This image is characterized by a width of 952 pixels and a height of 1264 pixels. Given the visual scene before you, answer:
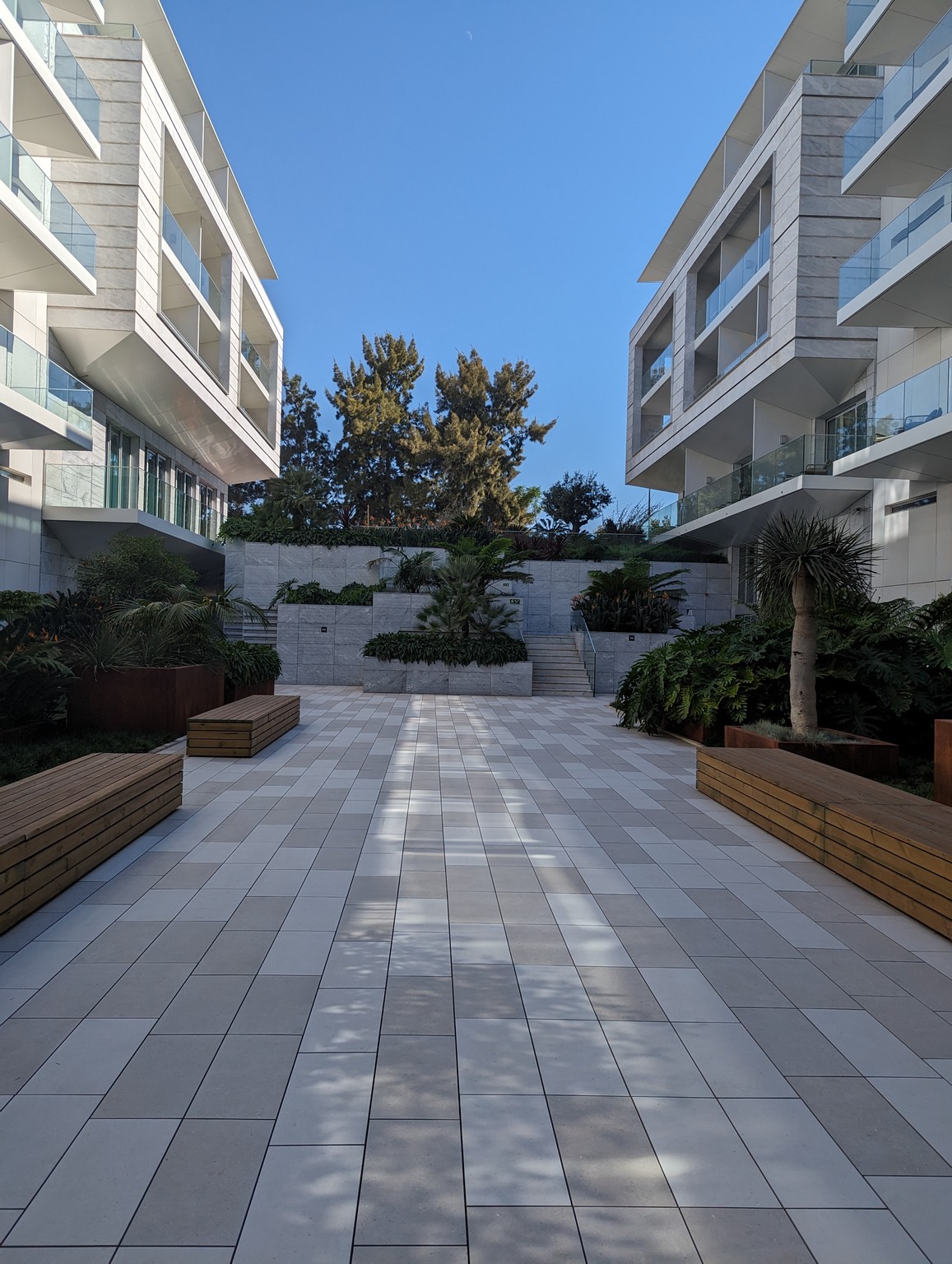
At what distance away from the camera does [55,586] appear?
20641 mm

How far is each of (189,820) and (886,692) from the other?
26.4ft

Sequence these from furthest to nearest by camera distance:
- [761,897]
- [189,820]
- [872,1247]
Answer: [189,820] < [761,897] < [872,1247]

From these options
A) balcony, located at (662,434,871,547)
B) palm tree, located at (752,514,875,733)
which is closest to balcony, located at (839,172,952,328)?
balcony, located at (662,434,871,547)

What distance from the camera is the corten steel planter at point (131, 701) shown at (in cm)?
1059

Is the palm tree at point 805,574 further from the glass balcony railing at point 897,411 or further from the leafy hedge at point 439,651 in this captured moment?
the leafy hedge at point 439,651

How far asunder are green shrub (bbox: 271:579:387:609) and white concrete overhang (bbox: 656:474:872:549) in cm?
1059

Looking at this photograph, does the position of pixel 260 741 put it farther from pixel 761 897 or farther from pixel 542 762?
pixel 761 897

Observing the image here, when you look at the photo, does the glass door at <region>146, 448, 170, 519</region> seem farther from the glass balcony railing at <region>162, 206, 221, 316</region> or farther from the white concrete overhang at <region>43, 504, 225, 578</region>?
the glass balcony railing at <region>162, 206, 221, 316</region>

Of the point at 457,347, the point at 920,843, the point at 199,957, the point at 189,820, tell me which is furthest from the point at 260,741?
the point at 457,347

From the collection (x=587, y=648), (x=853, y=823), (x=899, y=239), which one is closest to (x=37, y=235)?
A: (x=587, y=648)

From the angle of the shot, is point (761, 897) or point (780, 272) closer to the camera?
point (761, 897)

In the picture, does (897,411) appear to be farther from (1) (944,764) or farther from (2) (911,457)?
(1) (944,764)

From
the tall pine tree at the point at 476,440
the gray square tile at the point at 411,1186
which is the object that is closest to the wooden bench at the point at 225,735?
the gray square tile at the point at 411,1186

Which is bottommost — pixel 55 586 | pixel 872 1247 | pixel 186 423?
pixel 872 1247
